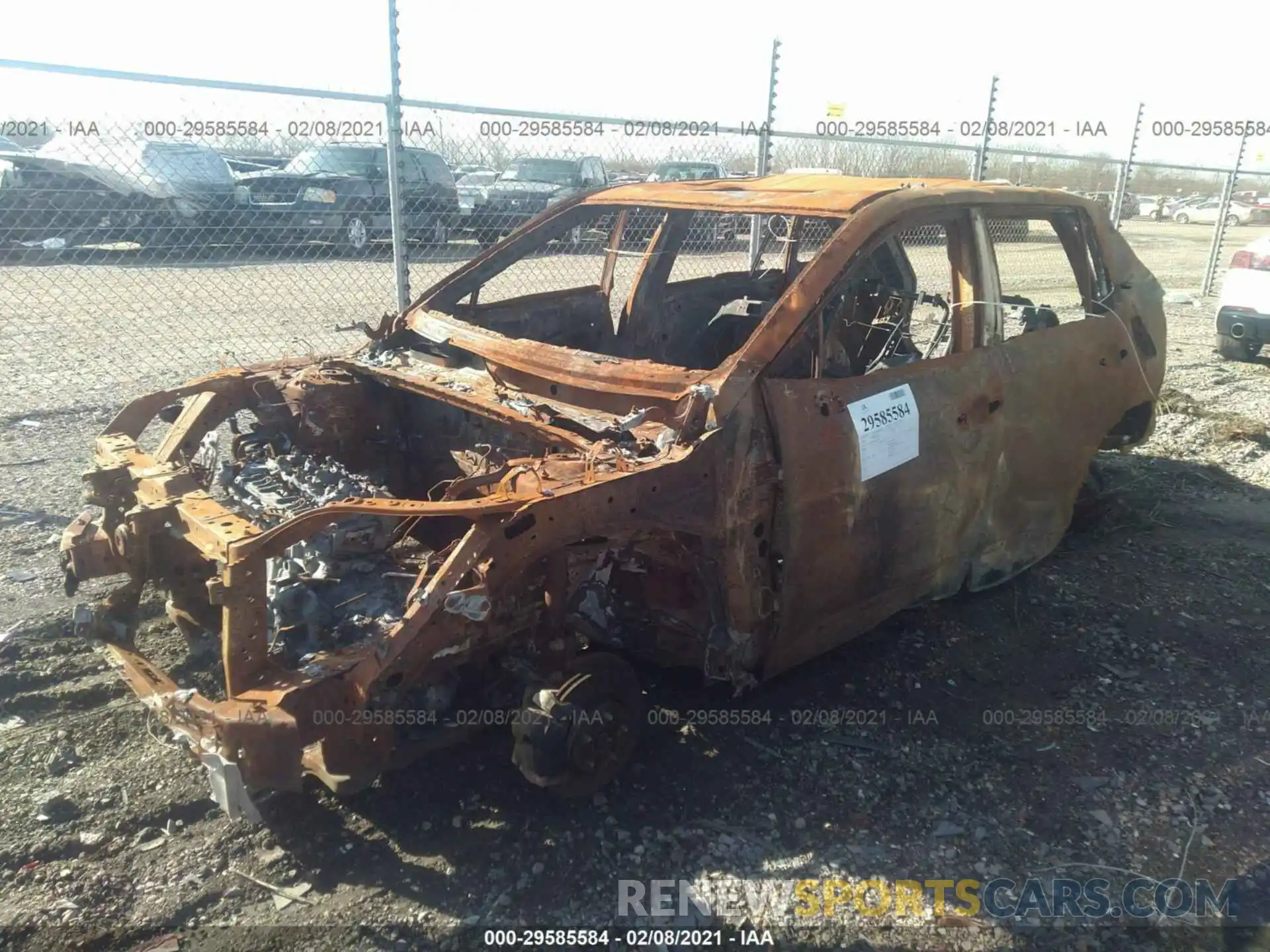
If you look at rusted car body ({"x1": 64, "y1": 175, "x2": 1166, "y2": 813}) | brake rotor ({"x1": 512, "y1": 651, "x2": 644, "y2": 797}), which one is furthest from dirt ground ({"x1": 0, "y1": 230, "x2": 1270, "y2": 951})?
rusted car body ({"x1": 64, "y1": 175, "x2": 1166, "y2": 813})

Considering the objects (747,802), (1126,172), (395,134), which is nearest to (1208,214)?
(1126,172)

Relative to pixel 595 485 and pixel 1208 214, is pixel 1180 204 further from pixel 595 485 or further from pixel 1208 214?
pixel 595 485

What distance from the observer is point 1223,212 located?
13.3 metres

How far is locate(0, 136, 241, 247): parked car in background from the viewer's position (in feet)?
38.5

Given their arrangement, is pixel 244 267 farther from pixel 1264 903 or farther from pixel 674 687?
pixel 1264 903

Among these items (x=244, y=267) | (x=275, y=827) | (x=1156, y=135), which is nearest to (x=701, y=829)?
(x=275, y=827)

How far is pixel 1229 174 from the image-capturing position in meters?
12.7

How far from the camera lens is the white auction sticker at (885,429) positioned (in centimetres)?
307

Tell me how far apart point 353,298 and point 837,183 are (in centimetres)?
923

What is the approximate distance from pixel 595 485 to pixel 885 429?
3.90ft

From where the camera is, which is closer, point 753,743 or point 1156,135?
point 753,743

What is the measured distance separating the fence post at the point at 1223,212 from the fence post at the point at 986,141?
16.6 ft

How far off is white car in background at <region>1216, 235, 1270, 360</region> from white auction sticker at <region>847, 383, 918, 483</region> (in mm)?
6817

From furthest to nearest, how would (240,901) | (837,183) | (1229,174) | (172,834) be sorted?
(1229,174)
(837,183)
(172,834)
(240,901)
